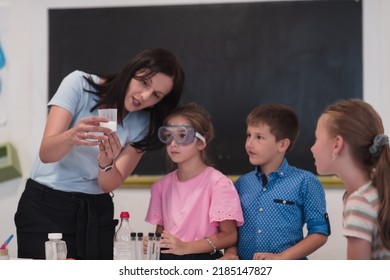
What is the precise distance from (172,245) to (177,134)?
473mm

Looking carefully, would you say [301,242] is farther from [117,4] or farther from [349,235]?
[117,4]

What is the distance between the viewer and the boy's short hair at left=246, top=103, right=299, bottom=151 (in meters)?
2.28

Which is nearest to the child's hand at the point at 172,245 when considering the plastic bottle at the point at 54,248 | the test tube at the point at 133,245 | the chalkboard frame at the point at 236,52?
the test tube at the point at 133,245

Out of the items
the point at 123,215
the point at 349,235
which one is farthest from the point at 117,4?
the point at 349,235

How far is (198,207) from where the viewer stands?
2197 mm

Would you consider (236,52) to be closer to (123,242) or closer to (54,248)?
(123,242)

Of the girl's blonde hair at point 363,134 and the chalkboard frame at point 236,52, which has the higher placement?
the chalkboard frame at point 236,52

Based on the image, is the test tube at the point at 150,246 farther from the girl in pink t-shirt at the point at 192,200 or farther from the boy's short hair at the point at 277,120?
the boy's short hair at the point at 277,120

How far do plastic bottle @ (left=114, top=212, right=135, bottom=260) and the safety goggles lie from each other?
0.37 m

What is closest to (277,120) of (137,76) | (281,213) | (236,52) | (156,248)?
(281,213)

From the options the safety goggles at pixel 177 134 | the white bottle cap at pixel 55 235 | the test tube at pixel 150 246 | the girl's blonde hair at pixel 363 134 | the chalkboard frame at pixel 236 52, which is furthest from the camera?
the chalkboard frame at pixel 236 52

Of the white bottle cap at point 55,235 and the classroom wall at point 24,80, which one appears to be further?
the classroom wall at point 24,80

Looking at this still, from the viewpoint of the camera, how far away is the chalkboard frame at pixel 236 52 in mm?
2977

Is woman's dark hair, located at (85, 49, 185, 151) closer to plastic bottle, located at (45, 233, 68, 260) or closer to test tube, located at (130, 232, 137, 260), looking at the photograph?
test tube, located at (130, 232, 137, 260)
